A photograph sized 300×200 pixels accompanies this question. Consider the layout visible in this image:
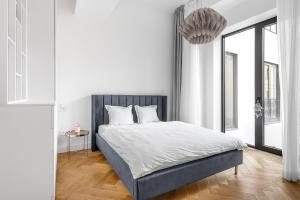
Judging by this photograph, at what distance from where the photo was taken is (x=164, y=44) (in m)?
4.55

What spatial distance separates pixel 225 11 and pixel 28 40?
3.75m

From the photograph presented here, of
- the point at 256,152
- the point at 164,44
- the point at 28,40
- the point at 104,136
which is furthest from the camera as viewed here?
the point at 164,44

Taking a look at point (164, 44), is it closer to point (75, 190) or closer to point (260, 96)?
point (260, 96)

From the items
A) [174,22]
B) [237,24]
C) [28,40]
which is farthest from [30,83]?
[237,24]

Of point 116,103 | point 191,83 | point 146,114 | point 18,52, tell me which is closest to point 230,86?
point 191,83

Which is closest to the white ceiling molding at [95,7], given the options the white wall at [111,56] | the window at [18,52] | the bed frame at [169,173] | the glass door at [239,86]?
the white wall at [111,56]

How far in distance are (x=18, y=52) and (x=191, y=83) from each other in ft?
10.5

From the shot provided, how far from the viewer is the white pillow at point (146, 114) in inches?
151

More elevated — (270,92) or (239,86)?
(239,86)

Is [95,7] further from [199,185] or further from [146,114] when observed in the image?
[199,185]

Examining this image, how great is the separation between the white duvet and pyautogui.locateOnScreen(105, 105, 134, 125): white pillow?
55cm

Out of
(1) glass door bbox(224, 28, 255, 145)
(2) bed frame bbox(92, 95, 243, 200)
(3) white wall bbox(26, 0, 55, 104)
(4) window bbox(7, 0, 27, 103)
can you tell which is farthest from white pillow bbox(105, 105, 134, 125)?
(1) glass door bbox(224, 28, 255, 145)

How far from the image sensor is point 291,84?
247 cm

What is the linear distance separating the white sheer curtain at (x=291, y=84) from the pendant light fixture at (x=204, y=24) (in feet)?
3.58
